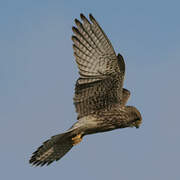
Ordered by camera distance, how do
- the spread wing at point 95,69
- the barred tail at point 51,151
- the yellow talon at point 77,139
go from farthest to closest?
the barred tail at point 51,151 < the yellow talon at point 77,139 < the spread wing at point 95,69

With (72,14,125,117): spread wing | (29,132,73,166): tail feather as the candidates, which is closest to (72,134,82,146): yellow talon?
(29,132,73,166): tail feather

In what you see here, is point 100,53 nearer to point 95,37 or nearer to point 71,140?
point 95,37

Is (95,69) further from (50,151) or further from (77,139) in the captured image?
(50,151)

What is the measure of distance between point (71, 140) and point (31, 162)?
1183mm

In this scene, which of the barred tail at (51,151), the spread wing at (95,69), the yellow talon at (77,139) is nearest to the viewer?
the spread wing at (95,69)

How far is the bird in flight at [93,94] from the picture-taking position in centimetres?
1050

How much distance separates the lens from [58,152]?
11.3m

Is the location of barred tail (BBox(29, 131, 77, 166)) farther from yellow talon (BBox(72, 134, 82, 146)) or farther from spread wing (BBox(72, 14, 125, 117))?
spread wing (BBox(72, 14, 125, 117))

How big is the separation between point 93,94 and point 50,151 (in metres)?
1.77

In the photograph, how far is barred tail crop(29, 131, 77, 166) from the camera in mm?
11047

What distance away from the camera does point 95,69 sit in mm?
10766

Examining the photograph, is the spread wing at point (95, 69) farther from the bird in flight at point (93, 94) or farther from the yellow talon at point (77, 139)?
the yellow talon at point (77, 139)

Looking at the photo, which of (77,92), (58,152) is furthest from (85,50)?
(58,152)

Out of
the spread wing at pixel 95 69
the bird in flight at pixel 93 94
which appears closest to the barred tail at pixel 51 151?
the bird in flight at pixel 93 94
